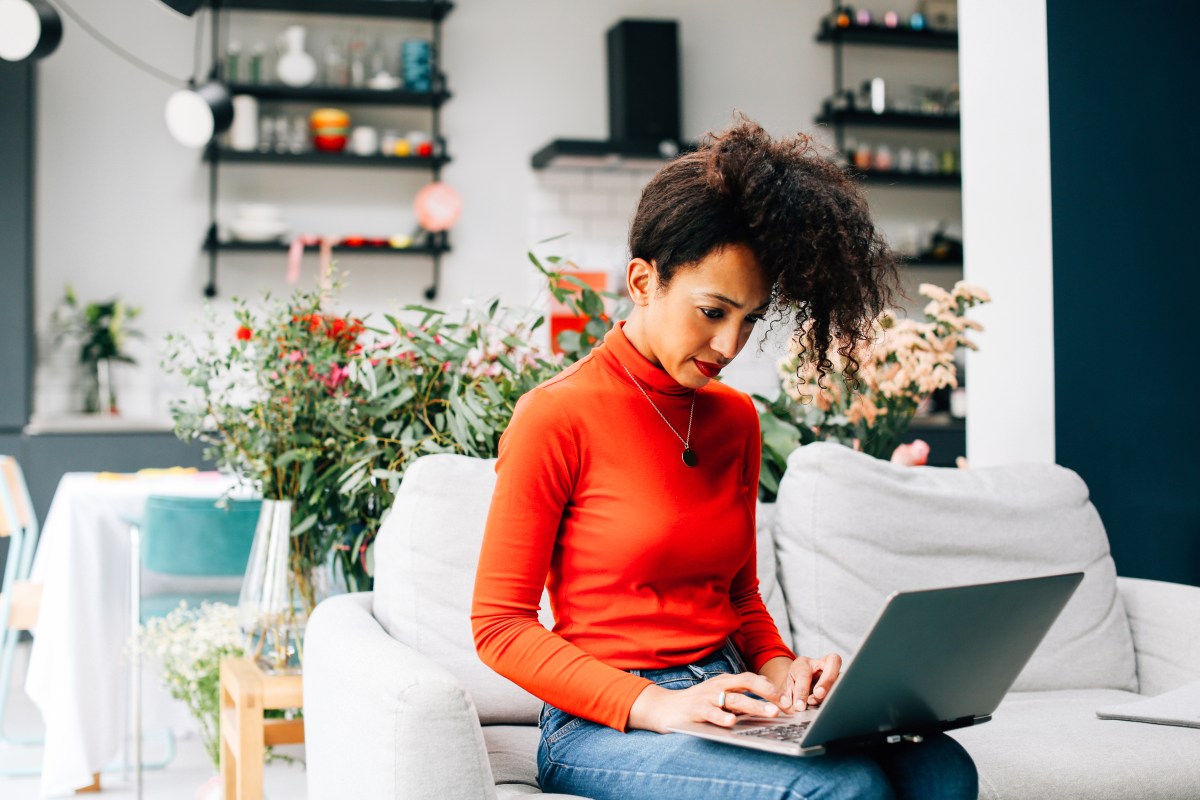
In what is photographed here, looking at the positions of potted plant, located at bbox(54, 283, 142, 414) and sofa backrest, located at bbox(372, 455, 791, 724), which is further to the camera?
potted plant, located at bbox(54, 283, 142, 414)

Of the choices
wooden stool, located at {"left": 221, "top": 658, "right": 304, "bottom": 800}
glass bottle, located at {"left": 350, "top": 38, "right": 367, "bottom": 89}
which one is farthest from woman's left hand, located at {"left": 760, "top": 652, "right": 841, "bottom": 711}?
glass bottle, located at {"left": 350, "top": 38, "right": 367, "bottom": 89}

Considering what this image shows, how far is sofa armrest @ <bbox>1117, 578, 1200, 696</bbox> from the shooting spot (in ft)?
7.63

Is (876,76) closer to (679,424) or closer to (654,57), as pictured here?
(654,57)

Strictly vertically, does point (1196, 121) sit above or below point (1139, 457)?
above

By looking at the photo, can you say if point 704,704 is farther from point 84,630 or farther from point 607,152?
point 607,152

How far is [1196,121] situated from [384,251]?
358cm

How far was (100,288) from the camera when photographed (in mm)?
5551

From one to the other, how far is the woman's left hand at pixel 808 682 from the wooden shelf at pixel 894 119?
520 centimetres

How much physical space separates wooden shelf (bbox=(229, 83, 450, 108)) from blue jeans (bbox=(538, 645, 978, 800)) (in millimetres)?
4636

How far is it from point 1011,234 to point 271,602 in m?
2.01

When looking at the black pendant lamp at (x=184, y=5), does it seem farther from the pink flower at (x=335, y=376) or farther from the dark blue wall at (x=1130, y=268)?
the dark blue wall at (x=1130, y=268)

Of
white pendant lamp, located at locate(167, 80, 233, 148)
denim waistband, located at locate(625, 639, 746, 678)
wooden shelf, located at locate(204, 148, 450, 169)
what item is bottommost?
denim waistband, located at locate(625, 639, 746, 678)

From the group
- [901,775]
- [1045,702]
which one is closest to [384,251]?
[1045,702]

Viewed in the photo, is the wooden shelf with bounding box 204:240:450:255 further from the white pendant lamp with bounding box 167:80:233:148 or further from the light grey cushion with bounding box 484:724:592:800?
the light grey cushion with bounding box 484:724:592:800
